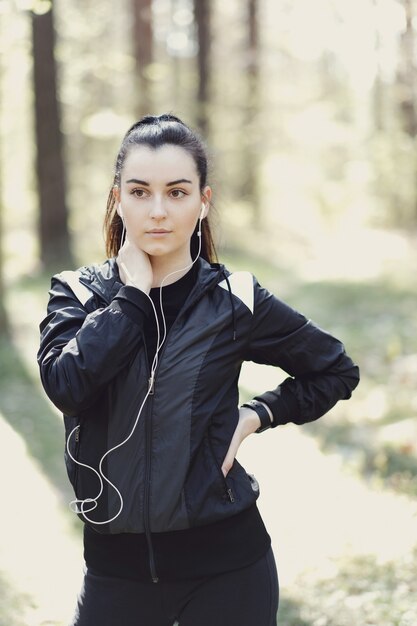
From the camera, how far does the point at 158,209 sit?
2414 millimetres

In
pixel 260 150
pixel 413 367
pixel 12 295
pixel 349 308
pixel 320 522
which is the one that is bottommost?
pixel 320 522

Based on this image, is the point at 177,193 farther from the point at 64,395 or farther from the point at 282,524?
the point at 282,524

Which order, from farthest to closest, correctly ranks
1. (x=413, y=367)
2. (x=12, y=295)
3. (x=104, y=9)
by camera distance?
(x=104, y=9) → (x=12, y=295) → (x=413, y=367)

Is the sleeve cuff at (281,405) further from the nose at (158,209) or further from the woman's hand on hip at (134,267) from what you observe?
the nose at (158,209)

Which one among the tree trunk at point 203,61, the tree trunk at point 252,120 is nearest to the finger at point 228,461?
the tree trunk at point 203,61

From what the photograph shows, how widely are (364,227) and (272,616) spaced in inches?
786

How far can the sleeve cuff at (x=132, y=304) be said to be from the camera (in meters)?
2.35

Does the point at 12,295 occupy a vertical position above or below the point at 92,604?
above

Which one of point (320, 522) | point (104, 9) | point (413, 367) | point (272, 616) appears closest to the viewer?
point (272, 616)

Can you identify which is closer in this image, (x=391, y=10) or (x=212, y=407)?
(x=212, y=407)

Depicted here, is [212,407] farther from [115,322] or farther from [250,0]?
[250,0]

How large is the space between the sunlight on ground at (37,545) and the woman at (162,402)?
227 cm

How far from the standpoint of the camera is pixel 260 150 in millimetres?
23203

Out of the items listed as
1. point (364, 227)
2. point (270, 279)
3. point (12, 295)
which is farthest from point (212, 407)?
point (364, 227)
